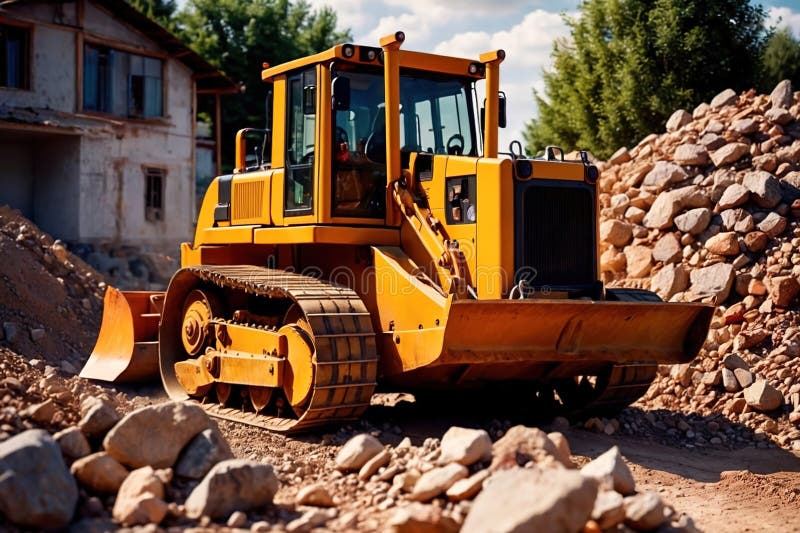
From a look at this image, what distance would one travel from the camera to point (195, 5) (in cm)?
3881

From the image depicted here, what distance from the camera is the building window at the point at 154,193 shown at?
84.0ft

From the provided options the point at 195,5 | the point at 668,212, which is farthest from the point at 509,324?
the point at 195,5

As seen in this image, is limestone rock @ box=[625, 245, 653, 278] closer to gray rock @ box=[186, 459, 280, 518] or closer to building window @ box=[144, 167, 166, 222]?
gray rock @ box=[186, 459, 280, 518]

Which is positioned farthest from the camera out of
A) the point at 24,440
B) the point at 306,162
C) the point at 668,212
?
the point at 668,212

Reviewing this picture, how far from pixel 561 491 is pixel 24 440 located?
3.03 m

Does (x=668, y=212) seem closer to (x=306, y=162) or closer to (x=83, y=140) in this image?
(x=306, y=162)

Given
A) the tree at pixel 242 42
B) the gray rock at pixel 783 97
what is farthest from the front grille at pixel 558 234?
the tree at pixel 242 42

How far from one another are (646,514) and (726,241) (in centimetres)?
772

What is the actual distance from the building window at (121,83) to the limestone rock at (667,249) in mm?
15765

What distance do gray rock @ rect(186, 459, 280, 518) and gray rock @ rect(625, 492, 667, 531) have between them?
207 centimetres

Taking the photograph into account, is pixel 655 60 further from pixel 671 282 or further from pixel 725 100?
pixel 671 282

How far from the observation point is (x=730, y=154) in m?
13.9

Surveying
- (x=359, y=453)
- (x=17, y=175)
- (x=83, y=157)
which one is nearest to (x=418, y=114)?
(x=359, y=453)

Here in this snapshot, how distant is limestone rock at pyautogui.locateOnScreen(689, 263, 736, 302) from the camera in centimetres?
1223
